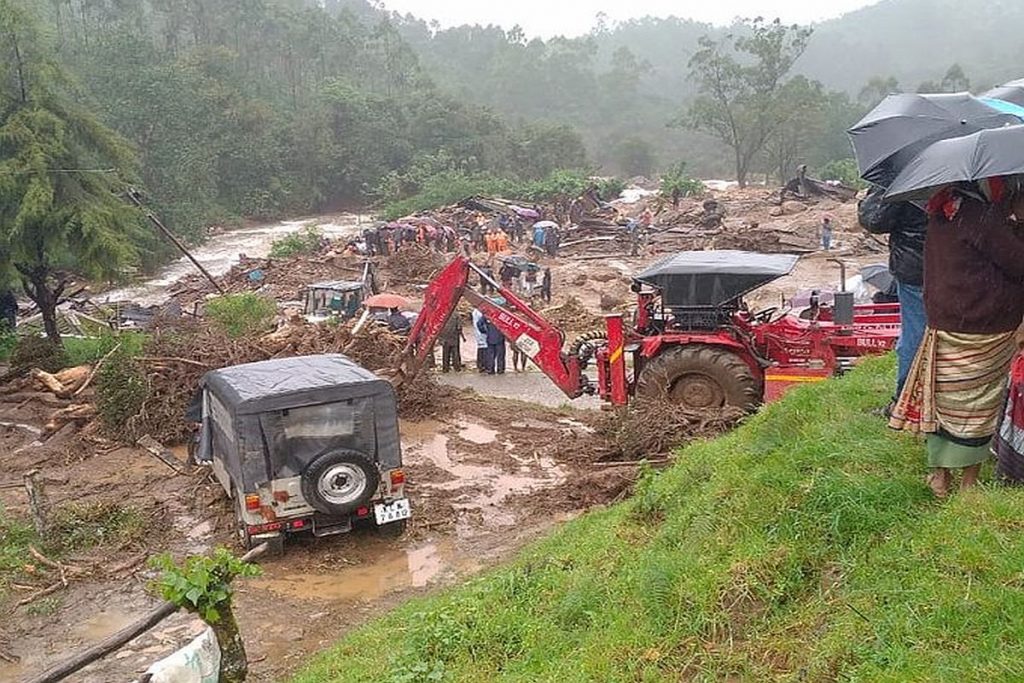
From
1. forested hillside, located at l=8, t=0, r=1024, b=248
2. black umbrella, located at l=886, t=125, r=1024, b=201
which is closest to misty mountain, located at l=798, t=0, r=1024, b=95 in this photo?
forested hillside, located at l=8, t=0, r=1024, b=248

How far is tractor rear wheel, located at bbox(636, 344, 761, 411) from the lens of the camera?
11.7m

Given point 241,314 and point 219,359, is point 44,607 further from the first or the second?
point 241,314

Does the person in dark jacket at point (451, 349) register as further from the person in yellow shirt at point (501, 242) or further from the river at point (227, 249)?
the river at point (227, 249)

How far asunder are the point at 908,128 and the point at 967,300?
1725mm

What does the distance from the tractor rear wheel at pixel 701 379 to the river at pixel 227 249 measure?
85.3 feet

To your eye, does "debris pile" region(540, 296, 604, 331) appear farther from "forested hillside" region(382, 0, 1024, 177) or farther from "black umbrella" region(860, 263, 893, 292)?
"forested hillside" region(382, 0, 1024, 177)

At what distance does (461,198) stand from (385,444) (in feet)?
146

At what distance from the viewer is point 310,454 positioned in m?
9.86

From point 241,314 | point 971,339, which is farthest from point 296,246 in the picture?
point 971,339

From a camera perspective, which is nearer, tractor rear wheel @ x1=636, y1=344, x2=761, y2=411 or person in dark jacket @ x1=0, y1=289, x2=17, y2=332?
tractor rear wheel @ x1=636, y1=344, x2=761, y2=411

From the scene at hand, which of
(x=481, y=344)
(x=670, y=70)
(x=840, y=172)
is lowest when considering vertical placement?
(x=481, y=344)

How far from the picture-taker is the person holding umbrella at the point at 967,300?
440 centimetres

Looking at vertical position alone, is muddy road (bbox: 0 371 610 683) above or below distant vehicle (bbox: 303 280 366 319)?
below

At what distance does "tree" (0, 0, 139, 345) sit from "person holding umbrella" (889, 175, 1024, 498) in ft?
57.5
